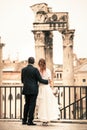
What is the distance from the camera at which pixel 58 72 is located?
1518 inches

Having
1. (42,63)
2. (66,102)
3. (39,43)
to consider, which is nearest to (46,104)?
(42,63)

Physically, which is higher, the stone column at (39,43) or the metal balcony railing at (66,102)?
the stone column at (39,43)

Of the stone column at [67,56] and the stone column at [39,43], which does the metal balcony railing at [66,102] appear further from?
the stone column at [39,43]

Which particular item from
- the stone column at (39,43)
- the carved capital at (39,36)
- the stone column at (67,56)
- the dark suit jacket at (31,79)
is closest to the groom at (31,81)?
the dark suit jacket at (31,79)

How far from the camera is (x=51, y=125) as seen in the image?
869 centimetres

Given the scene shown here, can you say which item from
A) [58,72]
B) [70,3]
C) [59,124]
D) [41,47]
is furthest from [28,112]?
[58,72]

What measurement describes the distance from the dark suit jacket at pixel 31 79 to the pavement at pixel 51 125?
0.48 metres

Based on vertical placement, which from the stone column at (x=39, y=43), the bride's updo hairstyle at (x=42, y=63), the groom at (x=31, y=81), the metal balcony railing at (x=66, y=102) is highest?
the stone column at (x=39, y=43)

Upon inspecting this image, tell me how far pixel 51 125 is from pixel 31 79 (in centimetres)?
76

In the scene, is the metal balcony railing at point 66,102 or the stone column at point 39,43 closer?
the metal balcony railing at point 66,102

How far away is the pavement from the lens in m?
8.16

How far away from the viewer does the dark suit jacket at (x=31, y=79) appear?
8336 millimetres

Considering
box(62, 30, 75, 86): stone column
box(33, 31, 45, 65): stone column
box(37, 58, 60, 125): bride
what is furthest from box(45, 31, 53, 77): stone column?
box(37, 58, 60, 125): bride

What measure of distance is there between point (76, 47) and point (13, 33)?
2.98 meters
